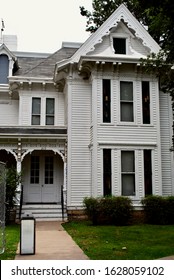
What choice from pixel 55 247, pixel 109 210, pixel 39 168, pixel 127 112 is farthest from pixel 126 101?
pixel 55 247

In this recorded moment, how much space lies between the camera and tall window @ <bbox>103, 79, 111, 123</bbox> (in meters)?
17.0

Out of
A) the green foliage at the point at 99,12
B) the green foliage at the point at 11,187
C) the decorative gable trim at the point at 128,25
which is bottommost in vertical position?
the green foliage at the point at 11,187

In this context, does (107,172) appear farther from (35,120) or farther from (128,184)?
(35,120)

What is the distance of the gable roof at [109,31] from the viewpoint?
17.7 meters

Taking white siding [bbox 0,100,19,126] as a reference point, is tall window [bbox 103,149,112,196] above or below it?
below

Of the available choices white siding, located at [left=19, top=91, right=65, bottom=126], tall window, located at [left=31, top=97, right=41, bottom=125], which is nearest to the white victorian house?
white siding, located at [left=19, top=91, right=65, bottom=126]

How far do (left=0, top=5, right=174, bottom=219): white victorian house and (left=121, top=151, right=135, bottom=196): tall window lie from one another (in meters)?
0.05

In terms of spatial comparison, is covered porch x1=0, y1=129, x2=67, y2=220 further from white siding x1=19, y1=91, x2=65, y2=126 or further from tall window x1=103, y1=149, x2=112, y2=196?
tall window x1=103, y1=149, x2=112, y2=196

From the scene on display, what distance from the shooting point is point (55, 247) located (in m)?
9.33

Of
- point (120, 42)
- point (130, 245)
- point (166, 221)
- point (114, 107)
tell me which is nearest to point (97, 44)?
point (120, 42)

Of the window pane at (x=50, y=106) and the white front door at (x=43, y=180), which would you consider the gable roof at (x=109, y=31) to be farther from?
the white front door at (x=43, y=180)

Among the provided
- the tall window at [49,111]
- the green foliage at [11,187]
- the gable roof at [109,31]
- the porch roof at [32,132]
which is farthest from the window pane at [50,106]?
the green foliage at [11,187]

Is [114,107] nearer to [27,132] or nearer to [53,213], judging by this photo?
[27,132]

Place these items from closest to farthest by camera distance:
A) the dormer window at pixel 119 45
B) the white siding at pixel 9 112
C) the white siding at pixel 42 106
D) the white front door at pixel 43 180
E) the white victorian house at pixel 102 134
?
the white victorian house at pixel 102 134, the dormer window at pixel 119 45, the white front door at pixel 43 180, the white siding at pixel 42 106, the white siding at pixel 9 112
